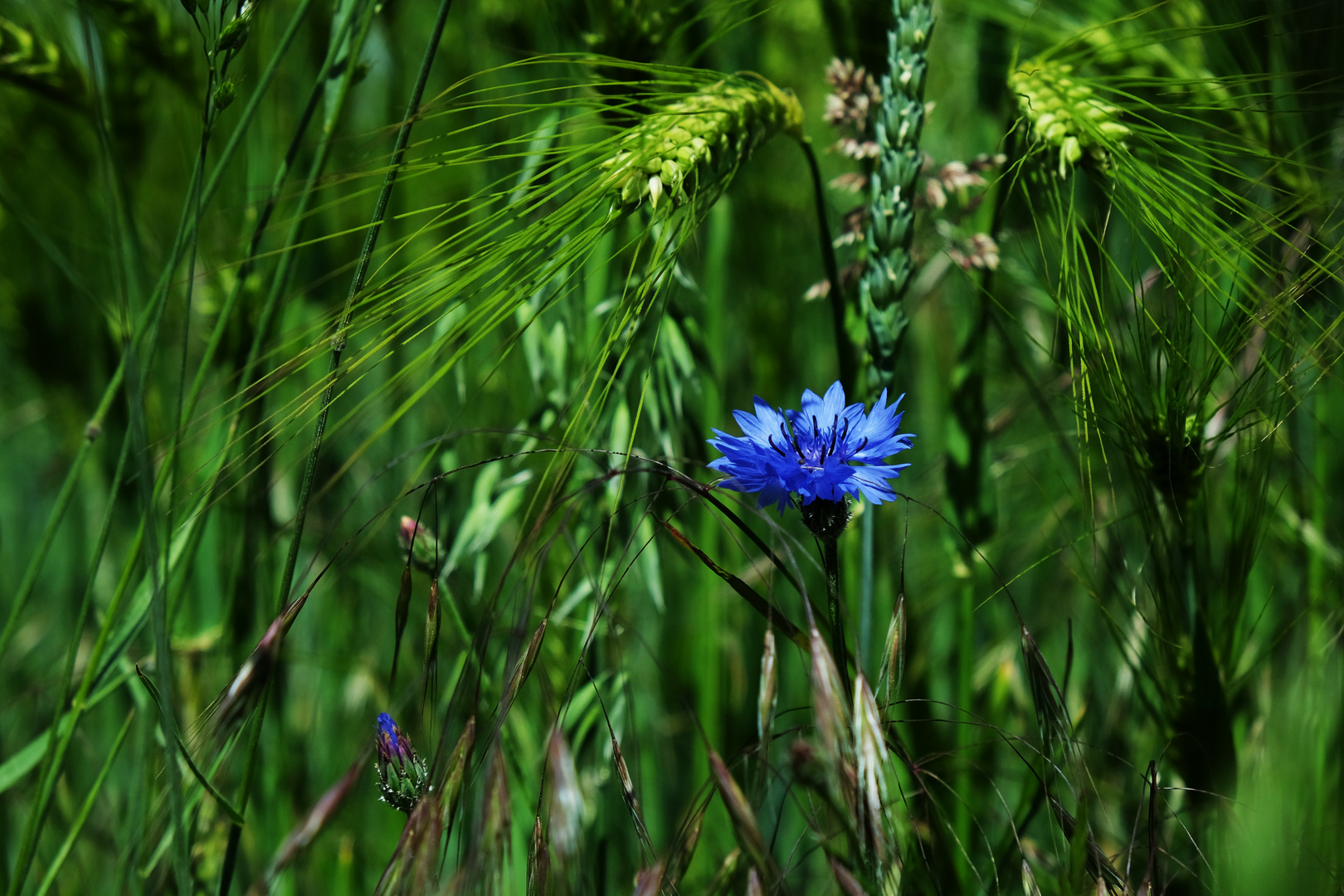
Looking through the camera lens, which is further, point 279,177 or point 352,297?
point 279,177

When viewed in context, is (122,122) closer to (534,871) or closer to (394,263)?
(394,263)

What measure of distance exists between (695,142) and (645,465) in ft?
0.90

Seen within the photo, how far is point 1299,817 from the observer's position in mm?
601

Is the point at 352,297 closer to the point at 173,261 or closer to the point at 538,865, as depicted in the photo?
the point at 173,261

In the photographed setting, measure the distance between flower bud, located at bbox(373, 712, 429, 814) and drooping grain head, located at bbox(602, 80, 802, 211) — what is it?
29cm

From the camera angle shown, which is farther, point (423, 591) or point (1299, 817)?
point (423, 591)

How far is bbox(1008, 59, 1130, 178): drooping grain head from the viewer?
479 mm

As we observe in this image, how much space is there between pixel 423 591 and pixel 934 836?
1.94 feet

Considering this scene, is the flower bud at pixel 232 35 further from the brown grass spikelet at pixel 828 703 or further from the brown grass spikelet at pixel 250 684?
the brown grass spikelet at pixel 828 703

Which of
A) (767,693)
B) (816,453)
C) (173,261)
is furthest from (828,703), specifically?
(173,261)

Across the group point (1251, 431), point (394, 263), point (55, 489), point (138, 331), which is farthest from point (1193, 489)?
Result: point (55, 489)

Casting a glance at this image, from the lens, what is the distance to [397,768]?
17.8 inches

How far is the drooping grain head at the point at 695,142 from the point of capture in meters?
0.44

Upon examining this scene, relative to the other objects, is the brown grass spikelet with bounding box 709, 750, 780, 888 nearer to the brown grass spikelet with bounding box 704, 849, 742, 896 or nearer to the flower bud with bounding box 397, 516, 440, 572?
the brown grass spikelet with bounding box 704, 849, 742, 896
